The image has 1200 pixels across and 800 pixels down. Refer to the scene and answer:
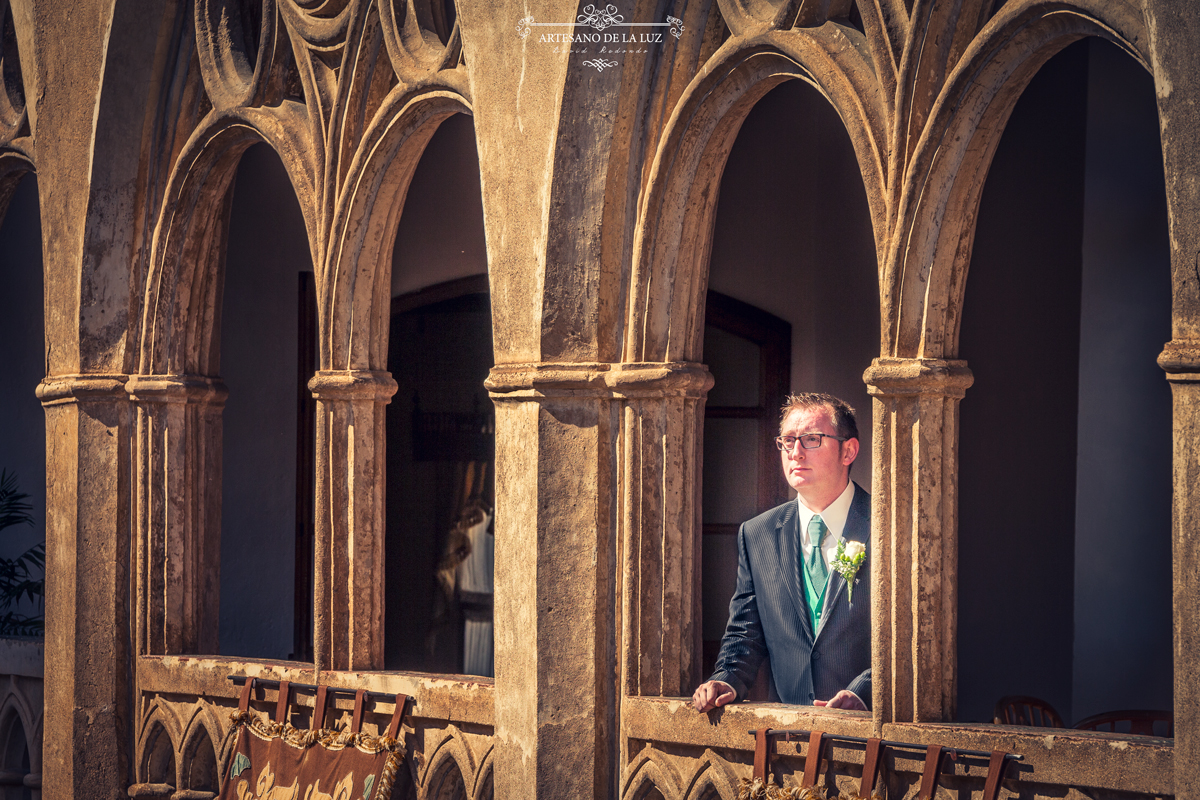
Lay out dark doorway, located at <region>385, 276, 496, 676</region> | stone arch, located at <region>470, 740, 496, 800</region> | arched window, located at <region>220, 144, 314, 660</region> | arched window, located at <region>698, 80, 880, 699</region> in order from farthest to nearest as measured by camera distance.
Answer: dark doorway, located at <region>385, 276, 496, 676</region> < arched window, located at <region>220, 144, 314, 660</region> < arched window, located at <region>698, 80, 880, 699</region> < stone arch, located at <region>470, 740, 496, 800</region>

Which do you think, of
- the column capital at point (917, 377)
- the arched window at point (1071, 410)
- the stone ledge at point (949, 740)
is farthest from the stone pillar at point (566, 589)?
the arched window at point (1071, 410)

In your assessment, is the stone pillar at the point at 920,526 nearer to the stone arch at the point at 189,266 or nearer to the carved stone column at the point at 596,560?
the carved stone column at the point at 596,560

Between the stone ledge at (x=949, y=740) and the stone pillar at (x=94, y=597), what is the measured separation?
7.76 feet

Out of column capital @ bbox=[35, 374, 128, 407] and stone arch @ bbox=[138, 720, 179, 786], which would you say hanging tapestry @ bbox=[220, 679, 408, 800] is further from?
column capital @ bbox=[35, 374, 128, 407]

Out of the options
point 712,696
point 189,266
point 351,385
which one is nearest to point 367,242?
point 351,385

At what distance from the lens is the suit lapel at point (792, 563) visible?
3.77 metres

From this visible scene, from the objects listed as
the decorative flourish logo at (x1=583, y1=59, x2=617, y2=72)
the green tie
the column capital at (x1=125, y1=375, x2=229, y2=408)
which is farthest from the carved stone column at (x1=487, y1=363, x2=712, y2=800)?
the column capital at (x1=125, y1=375, x2=229, y2=408)

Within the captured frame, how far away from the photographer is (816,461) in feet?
12.4

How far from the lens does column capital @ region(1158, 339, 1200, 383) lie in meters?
2.79

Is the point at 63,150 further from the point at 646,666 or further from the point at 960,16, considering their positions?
the point at 960,16

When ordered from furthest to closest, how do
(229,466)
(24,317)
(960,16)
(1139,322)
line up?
(24,317), (229,466), (1139,322), (960,16)

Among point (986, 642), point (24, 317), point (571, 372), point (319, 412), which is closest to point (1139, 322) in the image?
point (986, 642)

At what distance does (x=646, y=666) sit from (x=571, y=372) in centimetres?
91

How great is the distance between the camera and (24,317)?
7.06 meters
